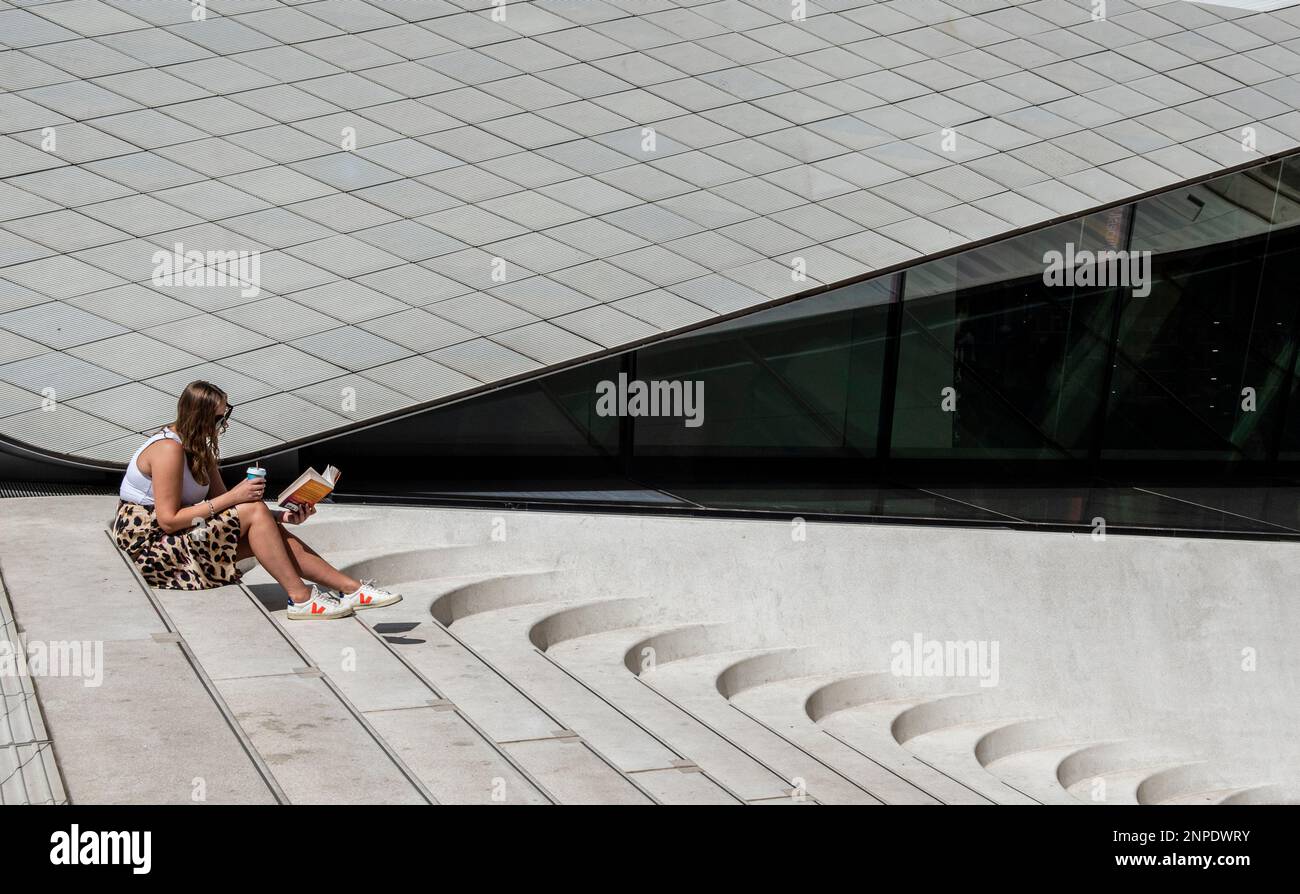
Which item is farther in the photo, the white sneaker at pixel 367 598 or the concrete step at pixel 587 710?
the white sneaker at pixel 367 598

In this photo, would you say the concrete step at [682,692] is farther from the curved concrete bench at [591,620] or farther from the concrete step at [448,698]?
the concrete step at [448,698]

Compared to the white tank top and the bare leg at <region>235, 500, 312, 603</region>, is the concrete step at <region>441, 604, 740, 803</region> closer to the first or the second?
the bare leg at <region>235, 500, 312, 603</region>

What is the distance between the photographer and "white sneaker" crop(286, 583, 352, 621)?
5785 mm

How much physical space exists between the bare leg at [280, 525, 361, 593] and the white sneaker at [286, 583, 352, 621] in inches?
2.7

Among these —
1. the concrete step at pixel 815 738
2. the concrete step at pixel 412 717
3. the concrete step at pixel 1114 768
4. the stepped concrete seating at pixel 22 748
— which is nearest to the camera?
the stepped concrete seating at pixel 22 748

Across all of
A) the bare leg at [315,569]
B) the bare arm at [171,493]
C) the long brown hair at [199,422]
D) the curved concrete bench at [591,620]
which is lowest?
the curved concrete bench at [591,620]

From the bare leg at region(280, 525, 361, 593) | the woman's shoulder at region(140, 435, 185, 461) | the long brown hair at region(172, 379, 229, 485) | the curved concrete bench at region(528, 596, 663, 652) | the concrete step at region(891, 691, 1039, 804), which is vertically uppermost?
the long brown hair at region(172, 379, 229, 485)

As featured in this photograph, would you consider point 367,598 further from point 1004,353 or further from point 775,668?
point 1004,353

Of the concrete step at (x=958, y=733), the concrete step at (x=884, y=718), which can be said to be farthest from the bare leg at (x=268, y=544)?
the concrete step at (x=958, y=733)

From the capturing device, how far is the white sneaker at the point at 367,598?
599 cm

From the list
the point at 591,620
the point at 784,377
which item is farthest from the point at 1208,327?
the point at 591,620

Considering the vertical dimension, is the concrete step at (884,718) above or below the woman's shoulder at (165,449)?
below

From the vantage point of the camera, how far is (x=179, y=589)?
5949 mm

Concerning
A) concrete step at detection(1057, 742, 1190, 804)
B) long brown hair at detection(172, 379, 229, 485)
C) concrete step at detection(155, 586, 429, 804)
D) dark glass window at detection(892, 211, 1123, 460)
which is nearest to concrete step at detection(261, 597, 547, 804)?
concrete step at detection(155, 586, 429, 804)
